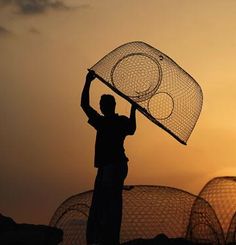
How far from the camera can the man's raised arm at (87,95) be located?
7918 millimetres

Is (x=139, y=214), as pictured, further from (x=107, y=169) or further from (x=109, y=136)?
(x=109, y=136)

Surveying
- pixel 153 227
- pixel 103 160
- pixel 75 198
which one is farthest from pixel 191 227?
pixel 103 160

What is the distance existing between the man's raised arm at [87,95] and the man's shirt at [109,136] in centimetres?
6

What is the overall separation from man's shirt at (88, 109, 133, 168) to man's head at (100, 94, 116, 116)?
0.22ft

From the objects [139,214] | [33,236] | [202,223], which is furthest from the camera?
[33,236]

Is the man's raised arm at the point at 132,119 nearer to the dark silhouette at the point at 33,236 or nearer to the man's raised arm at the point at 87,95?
the man's raised arm at the point at 87,95

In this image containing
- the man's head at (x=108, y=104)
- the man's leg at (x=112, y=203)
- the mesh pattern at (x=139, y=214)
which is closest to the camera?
the man's leg at (x=112, y=203)

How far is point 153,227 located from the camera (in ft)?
30.4

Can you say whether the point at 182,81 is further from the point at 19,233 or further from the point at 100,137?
the point at 19,233

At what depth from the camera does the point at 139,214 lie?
9195 millimetres

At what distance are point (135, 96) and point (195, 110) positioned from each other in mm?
1093

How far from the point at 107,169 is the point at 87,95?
955 millimetres

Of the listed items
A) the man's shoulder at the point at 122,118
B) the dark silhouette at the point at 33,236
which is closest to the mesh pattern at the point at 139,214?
the dark silhouette at the point at 33,236

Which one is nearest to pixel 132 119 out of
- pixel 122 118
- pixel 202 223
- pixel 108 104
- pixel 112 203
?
pixel 122 118
